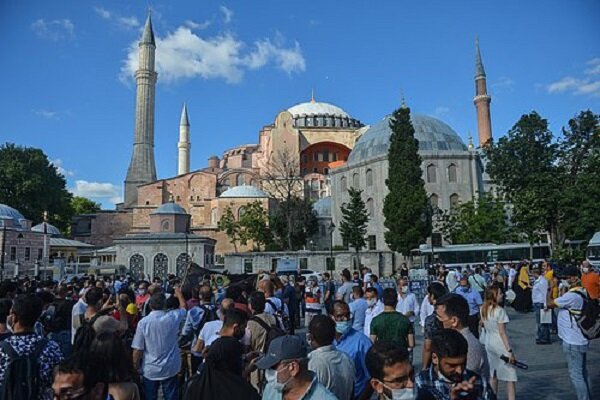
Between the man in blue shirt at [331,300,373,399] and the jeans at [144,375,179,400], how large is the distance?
1.84 metres

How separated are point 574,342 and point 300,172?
52660mm

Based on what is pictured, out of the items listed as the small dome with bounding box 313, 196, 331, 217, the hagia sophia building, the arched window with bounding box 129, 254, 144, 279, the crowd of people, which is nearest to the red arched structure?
the hagia sophia building

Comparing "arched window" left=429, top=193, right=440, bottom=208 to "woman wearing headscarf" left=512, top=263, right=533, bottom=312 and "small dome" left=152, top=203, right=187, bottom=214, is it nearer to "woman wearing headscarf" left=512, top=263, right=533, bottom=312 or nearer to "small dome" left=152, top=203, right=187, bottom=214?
"small dome" left=152, top=203, right=187, bottom=214

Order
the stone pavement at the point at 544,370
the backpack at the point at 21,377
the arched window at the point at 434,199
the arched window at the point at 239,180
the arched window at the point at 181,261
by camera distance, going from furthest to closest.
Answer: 1. the arched window at the point at 239,180
2. the arched window at the point at 434,199
3. the arched window at the point at 181,261
4. the stone pavement at the point at 544,370
5. the backpack at the point at 21,377

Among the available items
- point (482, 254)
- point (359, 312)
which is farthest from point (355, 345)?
point (482, 254)

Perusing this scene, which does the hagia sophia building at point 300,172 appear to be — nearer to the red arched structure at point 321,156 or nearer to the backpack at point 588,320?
the red arched structure at point 321,156

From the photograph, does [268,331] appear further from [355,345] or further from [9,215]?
[9,215]

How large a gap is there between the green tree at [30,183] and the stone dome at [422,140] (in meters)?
30.7

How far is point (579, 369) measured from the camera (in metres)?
5.09

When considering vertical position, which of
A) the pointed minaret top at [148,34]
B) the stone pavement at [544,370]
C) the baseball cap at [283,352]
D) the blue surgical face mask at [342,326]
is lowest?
the stone pavement at [544,370]

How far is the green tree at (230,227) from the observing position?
43.1 metres

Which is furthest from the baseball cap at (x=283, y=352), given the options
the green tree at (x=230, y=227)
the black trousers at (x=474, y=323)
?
the green tree at (x=230, y=227)

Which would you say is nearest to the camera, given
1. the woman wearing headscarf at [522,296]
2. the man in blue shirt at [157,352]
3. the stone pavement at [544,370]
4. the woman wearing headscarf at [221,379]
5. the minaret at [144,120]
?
the woman wearing headscarf at [221,379]

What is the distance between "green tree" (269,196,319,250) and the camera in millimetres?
39656
